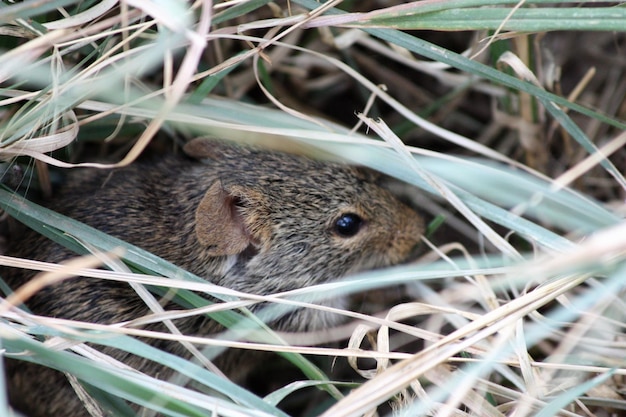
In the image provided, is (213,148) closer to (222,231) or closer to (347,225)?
(222,231)

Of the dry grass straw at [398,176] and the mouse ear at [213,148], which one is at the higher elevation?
the mouse ear at [213,148]

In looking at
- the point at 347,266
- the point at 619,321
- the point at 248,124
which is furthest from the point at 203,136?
the point at 619,321

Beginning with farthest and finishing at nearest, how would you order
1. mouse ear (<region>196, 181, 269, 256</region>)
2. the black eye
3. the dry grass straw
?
the black eye, mouse ear (<region>196, 181, 269, 256</region>), the dry grass straw

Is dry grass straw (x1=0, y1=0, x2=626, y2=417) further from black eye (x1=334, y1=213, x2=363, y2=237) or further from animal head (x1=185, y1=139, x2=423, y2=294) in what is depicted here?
black eye (x1=334, y1=213, x2=363, y2=237)

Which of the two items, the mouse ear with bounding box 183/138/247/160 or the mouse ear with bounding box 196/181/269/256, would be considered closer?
the mouse ear with bounding box 196/181/269/256

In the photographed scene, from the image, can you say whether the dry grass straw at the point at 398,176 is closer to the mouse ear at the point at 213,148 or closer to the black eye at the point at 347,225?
the mouse ear at the point at 213,148

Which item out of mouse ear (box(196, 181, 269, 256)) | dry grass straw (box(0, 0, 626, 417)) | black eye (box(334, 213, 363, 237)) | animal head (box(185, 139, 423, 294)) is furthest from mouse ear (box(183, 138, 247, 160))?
black eye (box(334, 213, 363, 237))

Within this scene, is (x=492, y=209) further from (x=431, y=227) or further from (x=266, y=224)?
(x=266, y=224)

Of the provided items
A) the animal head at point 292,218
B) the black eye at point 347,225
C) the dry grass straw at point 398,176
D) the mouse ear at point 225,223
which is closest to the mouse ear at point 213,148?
the animal head at point 292,218
